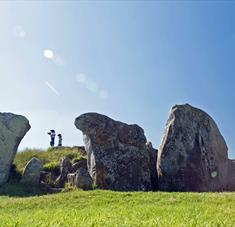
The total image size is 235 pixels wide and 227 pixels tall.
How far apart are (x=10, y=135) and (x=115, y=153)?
6289mm

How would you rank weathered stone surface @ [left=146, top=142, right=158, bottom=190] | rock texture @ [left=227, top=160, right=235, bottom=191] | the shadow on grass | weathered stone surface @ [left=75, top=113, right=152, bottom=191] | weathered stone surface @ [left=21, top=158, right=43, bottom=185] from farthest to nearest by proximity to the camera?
rock texture @ [left=227, top=160, right=235, bottom=191], weathered stone surface @ [left=21, top=158, right=43, bottom=185], weathered stone surface @ [left=146, top=142, right=158, bottom=190], weathered stone surface @ [left=75, top=113, right=152, bottom=191], the shadow on grass

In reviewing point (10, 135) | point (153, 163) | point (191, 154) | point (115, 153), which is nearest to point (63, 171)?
point (10, 135)

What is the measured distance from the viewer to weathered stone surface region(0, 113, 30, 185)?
18.9 meters

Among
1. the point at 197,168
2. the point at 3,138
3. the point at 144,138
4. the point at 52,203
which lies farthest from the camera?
the point at 3,138

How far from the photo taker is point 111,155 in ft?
55.1

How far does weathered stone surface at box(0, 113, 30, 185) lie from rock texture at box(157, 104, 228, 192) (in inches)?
306

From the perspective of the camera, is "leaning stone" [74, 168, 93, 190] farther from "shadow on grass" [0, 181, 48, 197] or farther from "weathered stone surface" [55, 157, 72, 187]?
"weathered stone surface" [55, 157, 72, 187]

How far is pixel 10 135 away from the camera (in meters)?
19.5

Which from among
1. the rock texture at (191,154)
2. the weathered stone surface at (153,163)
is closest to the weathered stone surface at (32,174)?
the weathered stone surface at (153,163)

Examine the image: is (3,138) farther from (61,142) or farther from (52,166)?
(61,142)

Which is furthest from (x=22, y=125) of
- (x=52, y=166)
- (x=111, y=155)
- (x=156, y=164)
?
(x=156, y=164)

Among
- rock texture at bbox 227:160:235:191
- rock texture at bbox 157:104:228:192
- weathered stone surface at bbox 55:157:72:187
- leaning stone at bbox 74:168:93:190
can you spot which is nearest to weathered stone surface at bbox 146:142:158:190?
rock texture at bbox 157:104:228:192

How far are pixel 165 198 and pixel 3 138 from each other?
10991 mm

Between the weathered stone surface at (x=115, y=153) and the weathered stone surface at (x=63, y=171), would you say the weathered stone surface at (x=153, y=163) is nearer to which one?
the weathered stone surface at (x=115, y=153)
